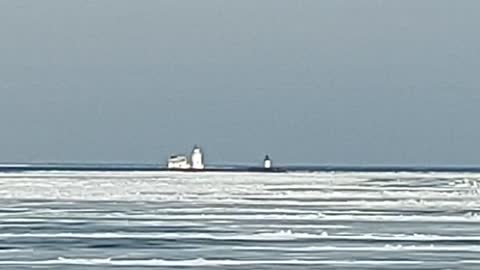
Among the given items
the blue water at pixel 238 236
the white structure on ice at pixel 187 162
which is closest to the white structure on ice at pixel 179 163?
the white structure on ice at pixel 187 162

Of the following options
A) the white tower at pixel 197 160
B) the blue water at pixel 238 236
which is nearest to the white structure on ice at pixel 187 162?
the white tower at pixel 197 160

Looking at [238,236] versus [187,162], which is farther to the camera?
[187,162]

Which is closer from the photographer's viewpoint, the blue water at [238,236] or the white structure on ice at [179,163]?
the blue water at [238,236]

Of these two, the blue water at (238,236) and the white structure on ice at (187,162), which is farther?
the white structure on ice at (187,162)

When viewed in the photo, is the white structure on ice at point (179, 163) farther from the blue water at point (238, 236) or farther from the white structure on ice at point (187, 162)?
the blue water at point (238, 236)

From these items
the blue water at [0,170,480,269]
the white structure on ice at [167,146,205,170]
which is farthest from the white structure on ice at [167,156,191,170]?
the blue water at [0,170,480,269]

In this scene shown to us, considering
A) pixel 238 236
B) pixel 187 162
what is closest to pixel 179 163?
pixel 187 162

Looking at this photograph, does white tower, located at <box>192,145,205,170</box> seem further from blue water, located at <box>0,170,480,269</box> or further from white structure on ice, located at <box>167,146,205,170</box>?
blue water, located at <box>0,170,480,269</box>

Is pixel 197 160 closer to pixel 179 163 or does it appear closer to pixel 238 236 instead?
pixel 179 163

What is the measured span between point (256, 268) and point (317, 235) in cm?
914

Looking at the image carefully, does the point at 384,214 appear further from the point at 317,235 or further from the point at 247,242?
the point at 247,242

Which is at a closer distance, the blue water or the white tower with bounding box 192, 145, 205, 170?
the blue water

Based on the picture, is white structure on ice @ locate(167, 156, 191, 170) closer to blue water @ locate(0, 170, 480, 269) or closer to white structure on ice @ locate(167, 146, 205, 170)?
white structure on ice @ locate(167, 146, 205, 170)

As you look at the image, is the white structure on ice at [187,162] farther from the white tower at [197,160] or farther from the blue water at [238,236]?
the blue water at [238,236]
